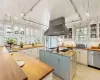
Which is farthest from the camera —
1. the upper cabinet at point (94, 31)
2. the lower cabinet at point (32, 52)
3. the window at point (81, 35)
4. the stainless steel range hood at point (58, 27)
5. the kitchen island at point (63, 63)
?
the window at point (81, 35)

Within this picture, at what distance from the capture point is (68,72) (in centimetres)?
262

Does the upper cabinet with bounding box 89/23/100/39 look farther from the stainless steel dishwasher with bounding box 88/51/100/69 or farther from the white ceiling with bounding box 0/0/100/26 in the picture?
the white ceiling with bounding box 0/0/100/26

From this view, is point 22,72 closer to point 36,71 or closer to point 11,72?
point 11,72

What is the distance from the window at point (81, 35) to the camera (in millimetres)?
5707

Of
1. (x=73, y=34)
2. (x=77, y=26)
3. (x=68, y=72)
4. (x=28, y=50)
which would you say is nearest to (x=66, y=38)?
(x=73, y=34)

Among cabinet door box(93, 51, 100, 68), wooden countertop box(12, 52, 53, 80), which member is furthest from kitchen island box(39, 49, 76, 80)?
cabinet door box(93, 51, 100, 68)

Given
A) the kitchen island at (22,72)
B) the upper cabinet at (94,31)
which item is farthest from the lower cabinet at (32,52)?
the upper cabinet at (94,31)

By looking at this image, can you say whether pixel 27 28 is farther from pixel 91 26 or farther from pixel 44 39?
pixel 91 26

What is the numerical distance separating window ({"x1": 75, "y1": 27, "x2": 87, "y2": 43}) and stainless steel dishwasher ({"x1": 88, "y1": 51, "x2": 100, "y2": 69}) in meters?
1.69

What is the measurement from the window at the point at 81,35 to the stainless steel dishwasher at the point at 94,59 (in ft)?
5.53

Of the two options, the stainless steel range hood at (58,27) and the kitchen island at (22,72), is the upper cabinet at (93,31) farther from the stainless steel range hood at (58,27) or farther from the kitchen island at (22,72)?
the kitchen island at (22,72)

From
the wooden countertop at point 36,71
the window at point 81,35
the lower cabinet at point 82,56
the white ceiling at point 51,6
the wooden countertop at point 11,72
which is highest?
the white ceiling at point 51,6

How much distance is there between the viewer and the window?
18.7 feet

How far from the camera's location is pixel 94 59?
4016mm
